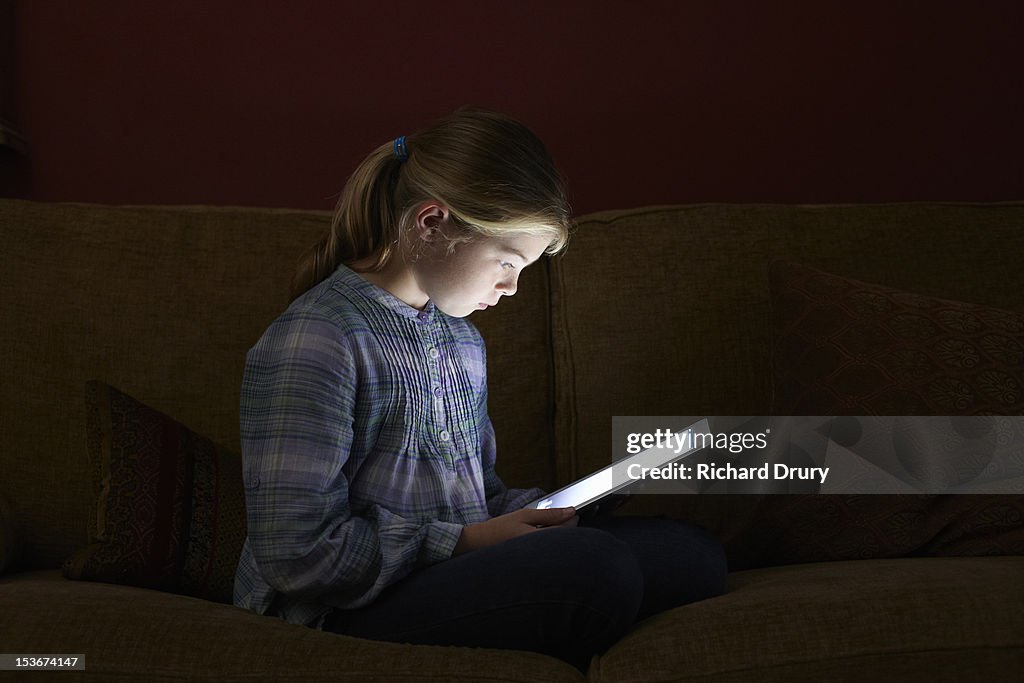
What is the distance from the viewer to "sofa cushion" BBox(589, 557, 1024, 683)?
89cm

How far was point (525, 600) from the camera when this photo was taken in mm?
963

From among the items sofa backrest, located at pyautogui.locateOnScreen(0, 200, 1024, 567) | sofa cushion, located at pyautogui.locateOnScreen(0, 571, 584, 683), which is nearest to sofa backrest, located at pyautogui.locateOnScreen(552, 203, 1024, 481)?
sofa backrest, located at pyautogui.locateOnScreen(0, 200, 1024, 567)

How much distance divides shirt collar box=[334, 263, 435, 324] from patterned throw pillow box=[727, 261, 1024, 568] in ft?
1.79

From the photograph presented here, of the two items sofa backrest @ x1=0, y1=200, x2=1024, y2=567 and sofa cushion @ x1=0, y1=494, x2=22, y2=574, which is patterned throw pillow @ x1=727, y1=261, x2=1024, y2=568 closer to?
sofa backrest @ x1=0, y1=200, x2=1024, y2=567

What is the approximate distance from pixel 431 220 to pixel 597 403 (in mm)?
483

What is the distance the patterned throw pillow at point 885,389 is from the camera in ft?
4.19

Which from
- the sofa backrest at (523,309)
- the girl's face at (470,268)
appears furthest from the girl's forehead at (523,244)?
the sofa backrest at (523,309)

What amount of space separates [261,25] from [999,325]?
1.47 meters

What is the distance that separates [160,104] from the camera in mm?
1976

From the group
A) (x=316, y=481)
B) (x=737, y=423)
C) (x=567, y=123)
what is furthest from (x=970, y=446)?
(x=567, y=123)

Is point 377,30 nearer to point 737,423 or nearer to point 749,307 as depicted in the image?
point 749,307

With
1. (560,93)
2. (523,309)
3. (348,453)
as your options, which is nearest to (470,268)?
(348,453)

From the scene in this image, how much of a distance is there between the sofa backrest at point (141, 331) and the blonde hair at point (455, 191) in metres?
0.27

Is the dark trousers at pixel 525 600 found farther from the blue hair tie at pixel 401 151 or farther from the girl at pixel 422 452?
the blue hair tie at pixel 401 151
